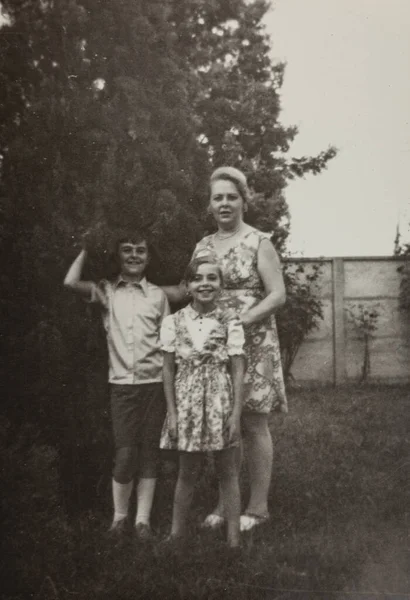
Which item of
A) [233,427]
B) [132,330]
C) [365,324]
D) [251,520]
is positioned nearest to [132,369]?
[132,330]

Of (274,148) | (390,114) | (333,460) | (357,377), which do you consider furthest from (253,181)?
(390,114)

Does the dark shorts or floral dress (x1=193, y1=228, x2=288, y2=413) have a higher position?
floral dress (x1=193, y1=228, x2=288, y2=413)

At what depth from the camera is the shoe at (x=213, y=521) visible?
3553mm

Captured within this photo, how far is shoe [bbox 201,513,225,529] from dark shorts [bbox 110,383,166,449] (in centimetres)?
50

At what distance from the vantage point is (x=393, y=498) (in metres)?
4.03

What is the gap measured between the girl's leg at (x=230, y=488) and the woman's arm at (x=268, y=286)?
643mm

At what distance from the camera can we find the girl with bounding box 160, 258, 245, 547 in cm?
314

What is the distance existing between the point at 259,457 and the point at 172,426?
2.40ft

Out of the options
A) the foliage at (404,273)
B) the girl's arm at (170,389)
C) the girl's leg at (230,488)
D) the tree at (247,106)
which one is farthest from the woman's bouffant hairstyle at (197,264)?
the foliage at (404,273)

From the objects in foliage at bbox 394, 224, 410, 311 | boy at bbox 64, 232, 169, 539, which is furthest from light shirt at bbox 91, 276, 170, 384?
foliage at bbox 394, 224, 410, 311

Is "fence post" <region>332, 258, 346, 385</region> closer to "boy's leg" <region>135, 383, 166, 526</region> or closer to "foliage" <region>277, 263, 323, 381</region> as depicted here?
"foliage" <region>277, 263, 323, 381</region>

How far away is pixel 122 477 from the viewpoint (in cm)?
339

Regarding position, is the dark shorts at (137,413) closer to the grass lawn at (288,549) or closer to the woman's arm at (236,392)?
the grass lawn at (288,549)

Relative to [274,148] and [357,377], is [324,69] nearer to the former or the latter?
[274,148]
